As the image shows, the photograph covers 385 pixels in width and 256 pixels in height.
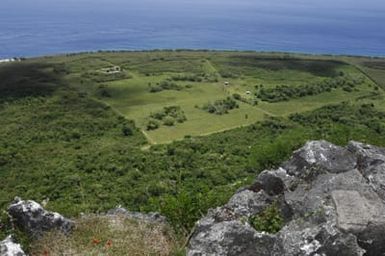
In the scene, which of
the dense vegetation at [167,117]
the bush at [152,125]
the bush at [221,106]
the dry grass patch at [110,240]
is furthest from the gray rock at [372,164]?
the bush at [221,106]

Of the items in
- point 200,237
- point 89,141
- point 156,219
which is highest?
point 200,237

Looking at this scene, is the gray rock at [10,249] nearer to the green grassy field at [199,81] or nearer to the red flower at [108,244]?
the red flower at [108,244]

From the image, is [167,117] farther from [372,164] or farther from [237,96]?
[372,164]

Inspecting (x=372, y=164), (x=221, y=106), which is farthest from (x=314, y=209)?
(x=221, y=106)

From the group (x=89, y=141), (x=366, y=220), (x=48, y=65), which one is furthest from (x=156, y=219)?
(x=48, y=65)

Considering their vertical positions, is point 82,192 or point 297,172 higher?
point 297,172

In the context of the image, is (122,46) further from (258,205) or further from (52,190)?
(258,205)
